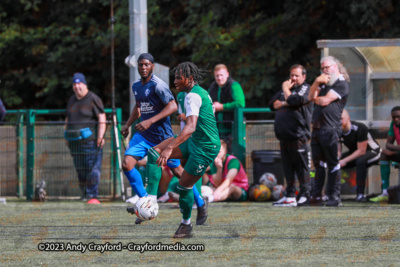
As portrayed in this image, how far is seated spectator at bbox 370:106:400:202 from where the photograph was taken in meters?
13.1

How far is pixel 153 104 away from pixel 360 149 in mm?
4444

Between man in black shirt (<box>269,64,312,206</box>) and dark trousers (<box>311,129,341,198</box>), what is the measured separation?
200mm

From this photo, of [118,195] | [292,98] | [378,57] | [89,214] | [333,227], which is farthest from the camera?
[118,195]

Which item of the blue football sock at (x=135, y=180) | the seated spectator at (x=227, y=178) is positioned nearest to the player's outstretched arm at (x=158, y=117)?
the blue football sock at (x=135, y=180)

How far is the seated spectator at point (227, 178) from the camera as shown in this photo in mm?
13375

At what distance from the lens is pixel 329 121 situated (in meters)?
12.0

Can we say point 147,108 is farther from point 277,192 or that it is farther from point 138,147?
point 277,192

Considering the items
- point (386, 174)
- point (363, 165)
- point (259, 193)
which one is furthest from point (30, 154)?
point (386, 174)

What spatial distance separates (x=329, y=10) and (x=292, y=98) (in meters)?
7.66

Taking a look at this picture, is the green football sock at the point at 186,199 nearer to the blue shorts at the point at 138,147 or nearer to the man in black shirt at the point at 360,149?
the blue shorts at the point at 138,147

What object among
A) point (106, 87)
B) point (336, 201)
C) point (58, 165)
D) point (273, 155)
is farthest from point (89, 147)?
point (106, 87)

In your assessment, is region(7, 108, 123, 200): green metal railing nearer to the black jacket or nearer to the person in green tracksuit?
the person in green tracksuit

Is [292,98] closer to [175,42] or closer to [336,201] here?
[336,201]

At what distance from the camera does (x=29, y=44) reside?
24000 millimetres
